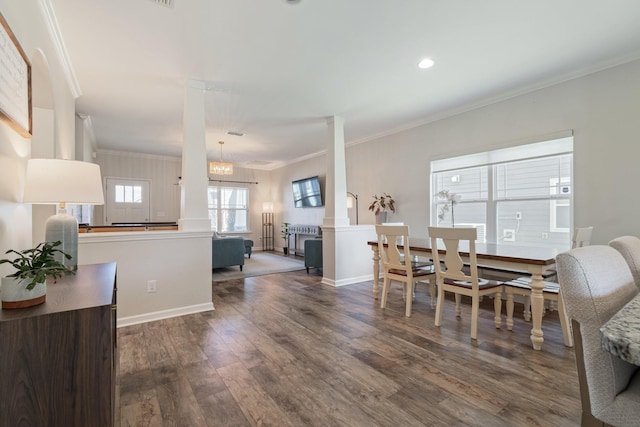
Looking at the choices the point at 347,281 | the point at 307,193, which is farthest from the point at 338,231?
the point at 307,193

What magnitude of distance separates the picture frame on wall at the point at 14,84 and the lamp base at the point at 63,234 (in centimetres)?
51

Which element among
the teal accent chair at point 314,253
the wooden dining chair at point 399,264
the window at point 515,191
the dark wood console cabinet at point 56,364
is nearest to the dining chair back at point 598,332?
the dark wood console cabinet at point 56,364

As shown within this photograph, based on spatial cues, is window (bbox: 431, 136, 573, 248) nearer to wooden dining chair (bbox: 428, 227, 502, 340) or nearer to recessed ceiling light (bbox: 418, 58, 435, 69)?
wooden dining chair (bbox: 428, 227, 502, 340)

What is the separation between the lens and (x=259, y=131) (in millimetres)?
5504

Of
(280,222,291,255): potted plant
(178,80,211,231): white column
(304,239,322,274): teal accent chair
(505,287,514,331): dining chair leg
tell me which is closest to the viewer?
(505,287,514,331): dining chair leg

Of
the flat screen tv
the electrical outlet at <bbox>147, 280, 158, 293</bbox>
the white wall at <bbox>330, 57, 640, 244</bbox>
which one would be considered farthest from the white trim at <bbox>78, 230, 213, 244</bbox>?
the flat screen tv

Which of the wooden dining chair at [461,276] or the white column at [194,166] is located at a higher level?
the white column at [194,166]

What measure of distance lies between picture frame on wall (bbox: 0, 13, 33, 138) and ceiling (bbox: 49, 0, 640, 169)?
0.92 meters

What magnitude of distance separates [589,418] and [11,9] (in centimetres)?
324

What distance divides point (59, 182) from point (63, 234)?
36 centimetres

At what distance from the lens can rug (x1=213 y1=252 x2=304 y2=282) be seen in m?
5.21

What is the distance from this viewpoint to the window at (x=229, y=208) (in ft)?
27.7

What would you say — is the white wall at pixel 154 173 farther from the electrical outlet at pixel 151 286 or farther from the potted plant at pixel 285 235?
the electrical outlet at pixel 151 286

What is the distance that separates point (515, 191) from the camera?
12.5ft
